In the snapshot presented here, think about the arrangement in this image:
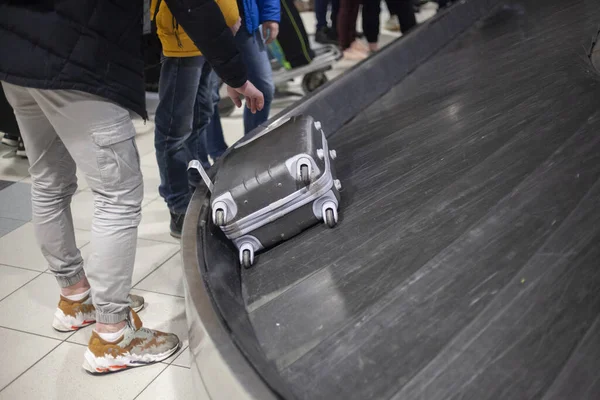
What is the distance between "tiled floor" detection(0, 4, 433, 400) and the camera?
149cm

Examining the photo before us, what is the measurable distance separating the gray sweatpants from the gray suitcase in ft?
0.70

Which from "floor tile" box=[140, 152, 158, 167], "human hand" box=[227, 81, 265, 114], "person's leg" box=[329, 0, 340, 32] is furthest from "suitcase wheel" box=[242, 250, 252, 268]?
"person's leg" box=[329, 0, 340, 32]

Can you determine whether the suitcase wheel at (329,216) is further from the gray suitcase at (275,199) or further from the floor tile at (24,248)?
the floor tile at (24,248)

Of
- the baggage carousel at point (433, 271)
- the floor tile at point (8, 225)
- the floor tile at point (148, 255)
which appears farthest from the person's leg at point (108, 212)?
the floor tile at point (8, 225)

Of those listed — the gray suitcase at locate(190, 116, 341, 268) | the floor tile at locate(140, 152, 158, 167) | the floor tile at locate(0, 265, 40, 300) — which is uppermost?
the gray suitcase at locate(190, 116, 341, 268)

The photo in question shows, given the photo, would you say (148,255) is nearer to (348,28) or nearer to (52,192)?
(52,192)

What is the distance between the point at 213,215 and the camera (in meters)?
1.38

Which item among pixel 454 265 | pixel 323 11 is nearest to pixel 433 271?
pixel 454 265

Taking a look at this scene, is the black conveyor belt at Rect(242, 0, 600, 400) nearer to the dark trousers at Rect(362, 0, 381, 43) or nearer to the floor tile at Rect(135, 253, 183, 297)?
the floor tile at Rect(135, 253, 183, 297)

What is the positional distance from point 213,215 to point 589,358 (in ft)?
2.60

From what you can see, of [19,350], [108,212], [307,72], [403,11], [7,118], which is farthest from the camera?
[403,11]

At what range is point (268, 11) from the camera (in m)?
2.25

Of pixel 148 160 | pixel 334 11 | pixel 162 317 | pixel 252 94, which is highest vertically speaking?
pixel 252 94

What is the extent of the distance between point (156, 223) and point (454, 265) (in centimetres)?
141
